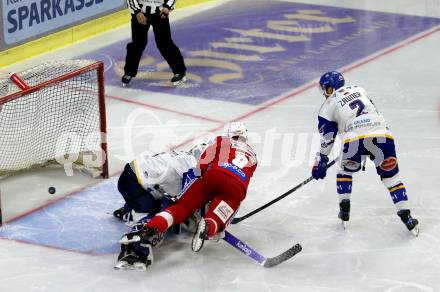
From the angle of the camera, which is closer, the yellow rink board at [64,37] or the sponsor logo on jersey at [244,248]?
the sponsor logo on jersey at [244,248]

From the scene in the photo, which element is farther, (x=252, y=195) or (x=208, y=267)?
(x=252, y=195)

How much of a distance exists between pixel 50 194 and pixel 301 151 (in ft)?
7.03

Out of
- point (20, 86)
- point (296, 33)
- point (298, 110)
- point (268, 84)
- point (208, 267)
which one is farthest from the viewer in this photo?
point (296, 33)

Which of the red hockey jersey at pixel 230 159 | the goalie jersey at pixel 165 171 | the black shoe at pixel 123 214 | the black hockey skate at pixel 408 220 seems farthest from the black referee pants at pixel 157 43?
the black hockey skate at pixel 408 220

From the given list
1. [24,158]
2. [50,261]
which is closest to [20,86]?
[24,158]

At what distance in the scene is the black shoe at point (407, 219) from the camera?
23.6ft

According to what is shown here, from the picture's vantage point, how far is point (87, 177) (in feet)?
27.4

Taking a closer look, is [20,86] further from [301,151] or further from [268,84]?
[268,84]

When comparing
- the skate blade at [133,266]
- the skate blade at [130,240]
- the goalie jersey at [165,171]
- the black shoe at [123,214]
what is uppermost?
the goalie jersey at [165,171]

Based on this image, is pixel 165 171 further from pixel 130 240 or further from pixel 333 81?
pixel 333 81

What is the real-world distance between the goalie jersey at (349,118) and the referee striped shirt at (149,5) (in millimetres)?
3373

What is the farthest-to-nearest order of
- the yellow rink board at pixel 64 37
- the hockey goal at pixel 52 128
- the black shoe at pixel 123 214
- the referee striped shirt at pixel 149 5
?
the yellow rink board at pixel 64 37, the referee striped shirt at pixel 149 5, the hockey goal at pixel 52 128, the black shoe at pixel 123 214

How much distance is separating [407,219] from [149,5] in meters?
4.03

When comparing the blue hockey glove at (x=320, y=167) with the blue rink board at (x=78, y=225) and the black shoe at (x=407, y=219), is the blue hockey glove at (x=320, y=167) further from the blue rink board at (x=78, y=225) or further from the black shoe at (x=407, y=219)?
the blue rink board at (x=78, y=225)
